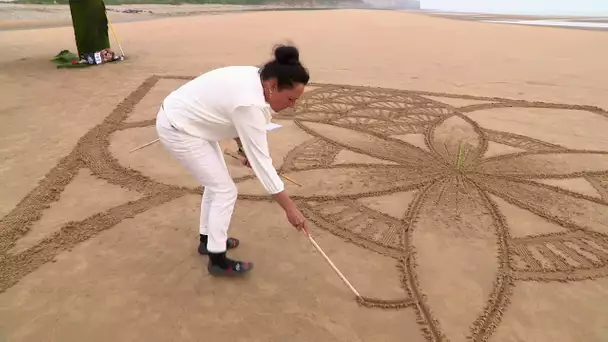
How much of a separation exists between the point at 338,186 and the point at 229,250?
1.29 meters

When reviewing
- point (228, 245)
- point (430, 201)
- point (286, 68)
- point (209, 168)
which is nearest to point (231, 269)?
point (228, 245)

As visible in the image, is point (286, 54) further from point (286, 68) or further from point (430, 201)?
point (430, 201)

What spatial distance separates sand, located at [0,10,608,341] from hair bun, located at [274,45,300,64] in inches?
55.6

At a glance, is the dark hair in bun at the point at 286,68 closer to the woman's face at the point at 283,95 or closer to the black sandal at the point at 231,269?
the woman's face at the point at 283,95

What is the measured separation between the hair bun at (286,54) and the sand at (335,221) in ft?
4.63

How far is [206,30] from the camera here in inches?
553

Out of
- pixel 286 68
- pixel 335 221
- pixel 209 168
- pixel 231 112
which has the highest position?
pixel 286 68

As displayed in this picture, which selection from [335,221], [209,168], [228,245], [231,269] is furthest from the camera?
[335,221]

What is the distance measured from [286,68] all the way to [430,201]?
82.3 inches

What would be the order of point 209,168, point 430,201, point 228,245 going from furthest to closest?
point 430,201 → point 228,245 → point 209,168

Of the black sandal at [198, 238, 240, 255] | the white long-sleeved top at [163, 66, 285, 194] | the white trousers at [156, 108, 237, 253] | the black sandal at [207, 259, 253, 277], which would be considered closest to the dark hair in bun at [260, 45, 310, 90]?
the white long-sleeved top at [163, 66, 285, 194]

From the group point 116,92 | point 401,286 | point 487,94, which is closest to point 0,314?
point 401,286

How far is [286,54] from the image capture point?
6.85 feet

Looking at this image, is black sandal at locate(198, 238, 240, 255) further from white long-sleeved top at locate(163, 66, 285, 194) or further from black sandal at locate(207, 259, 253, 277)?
white long-sleeved top at locate(163, 66, 285, 194)
